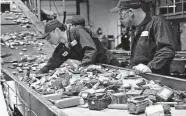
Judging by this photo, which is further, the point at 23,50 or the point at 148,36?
the point at 23,50

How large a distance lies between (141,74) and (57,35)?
149 centimetres

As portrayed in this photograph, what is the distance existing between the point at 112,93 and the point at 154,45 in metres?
1.05

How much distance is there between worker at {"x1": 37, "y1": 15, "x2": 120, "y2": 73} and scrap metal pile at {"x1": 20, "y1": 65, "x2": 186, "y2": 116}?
688mm

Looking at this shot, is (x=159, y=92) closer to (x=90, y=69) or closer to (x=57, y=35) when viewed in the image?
(x=90, y=69)

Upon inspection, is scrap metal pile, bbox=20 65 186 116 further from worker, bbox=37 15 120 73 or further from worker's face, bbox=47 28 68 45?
worker's face, bbox=47 28 68 45

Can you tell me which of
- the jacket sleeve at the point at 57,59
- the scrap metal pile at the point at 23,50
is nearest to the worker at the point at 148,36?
the jacket sleeve at the point at 57,59

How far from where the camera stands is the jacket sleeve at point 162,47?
285 cm

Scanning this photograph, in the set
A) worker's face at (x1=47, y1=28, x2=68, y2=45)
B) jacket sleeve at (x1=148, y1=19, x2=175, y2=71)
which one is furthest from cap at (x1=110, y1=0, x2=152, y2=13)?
worker's face at (x1=47, y1=28, x2=68, y2=45)

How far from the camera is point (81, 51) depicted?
416 centimetres

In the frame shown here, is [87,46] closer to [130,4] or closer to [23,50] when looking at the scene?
[130,4]

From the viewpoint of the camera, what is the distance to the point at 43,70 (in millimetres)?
4191

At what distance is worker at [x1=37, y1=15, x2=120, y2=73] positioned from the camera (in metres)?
3.73

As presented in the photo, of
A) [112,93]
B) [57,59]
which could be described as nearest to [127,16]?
[112,93]

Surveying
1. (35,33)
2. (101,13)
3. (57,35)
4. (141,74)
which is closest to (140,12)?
(141,74)
